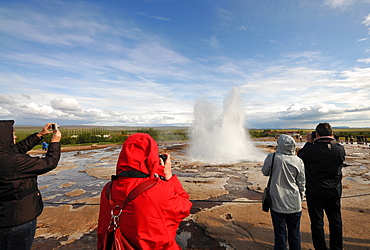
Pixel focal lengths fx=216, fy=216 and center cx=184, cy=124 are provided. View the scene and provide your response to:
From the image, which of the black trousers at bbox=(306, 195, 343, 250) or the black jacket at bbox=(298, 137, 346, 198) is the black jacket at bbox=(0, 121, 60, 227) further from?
the black trousers at bbox=(306, 195, 343, 250)

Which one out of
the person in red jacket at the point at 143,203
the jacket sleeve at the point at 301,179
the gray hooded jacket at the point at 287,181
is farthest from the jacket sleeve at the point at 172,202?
the jacket sleeve at the point at 301,179

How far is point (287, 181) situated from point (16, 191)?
3293 millimetres

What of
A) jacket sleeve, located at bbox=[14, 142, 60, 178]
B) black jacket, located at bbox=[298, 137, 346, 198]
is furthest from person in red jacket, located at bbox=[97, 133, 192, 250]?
black jacket, located at bbox=[298, 137, 346, 198]

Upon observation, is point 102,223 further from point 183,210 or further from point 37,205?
point 37,205

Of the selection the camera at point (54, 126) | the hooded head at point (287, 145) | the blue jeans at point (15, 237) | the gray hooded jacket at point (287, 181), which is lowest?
the blue jeans at point (15, 237)

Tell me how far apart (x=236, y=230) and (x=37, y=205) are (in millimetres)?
3752

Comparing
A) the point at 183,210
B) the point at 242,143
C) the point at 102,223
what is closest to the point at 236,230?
the point at 183,210

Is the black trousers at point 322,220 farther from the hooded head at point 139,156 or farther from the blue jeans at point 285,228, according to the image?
the hooded head at point 139,156

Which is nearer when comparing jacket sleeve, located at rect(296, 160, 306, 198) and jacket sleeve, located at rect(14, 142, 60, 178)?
jacket sleeve, located at rect(14, 142, 60, 178)

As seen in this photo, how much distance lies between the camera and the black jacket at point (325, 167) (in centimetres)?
325

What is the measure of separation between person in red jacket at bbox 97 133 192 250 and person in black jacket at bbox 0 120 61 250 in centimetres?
107

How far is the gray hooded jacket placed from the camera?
118 inches

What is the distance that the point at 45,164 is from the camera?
2318 mm

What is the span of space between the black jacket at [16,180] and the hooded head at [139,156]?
1187mm
